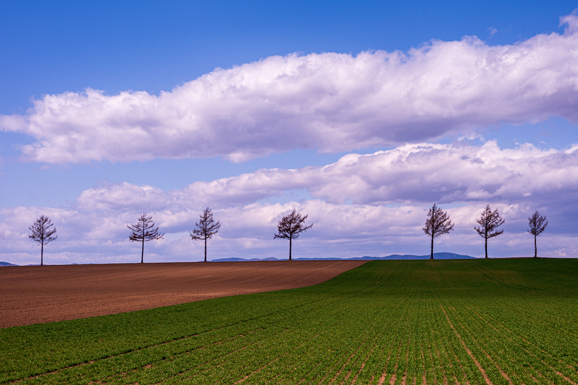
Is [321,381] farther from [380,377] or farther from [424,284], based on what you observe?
[424,284]

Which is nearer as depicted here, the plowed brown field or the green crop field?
the green crop field

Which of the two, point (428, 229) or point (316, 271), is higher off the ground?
point (428, 229)

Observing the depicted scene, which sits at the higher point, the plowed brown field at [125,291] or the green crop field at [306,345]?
the green crop field at [306,345]

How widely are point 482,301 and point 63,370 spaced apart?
35.5 m

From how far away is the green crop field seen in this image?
1530cm

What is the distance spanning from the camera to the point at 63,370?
627 inches

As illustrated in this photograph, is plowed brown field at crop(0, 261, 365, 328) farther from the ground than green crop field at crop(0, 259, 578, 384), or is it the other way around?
green crop field at crop(0, 259, 578, 384)

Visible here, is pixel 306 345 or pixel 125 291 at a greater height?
pixel 306 345

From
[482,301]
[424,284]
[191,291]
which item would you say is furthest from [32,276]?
[482,301]

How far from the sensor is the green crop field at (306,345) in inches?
603

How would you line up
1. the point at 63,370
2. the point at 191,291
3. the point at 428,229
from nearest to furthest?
1. the point at 63,370
2. the point at 191,291
3. the point at 428,229

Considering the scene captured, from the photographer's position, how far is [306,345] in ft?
65.7

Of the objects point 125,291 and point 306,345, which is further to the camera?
point 125,291

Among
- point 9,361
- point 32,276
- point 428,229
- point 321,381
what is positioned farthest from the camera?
point 428,229
